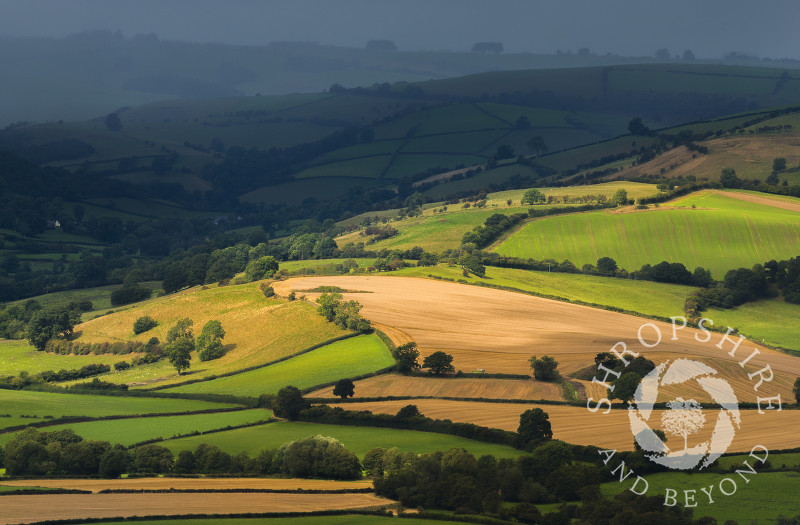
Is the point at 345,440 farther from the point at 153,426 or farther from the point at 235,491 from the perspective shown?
the point at 153,426

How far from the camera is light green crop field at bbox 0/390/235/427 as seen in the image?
77.6 m

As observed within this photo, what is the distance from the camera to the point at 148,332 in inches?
4451

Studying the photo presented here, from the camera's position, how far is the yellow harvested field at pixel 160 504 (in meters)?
49.7

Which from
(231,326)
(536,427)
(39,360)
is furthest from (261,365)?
(536,427)

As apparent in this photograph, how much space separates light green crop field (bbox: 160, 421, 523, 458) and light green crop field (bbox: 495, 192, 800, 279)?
7757 cm

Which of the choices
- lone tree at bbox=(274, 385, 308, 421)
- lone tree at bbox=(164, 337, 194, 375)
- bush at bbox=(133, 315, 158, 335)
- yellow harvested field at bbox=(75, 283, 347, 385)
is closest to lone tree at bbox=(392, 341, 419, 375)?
lone tree at bbox=(274, 385, 308, 421)

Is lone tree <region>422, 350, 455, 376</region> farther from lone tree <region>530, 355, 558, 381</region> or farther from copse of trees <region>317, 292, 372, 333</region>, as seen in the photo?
copse of trees <region>317, 292, 372, 333</region>

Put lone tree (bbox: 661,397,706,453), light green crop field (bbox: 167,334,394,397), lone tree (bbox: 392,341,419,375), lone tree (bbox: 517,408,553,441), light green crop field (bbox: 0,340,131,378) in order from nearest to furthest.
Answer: lone tree (bbox: 661,397,706,453), lone tree (bbox: 517,408,553,441), lone tree (bbox: 392,341,419,375), light green crop field (bbox: 167,334,394,397), light green crop field (bbox: 0,340,131,378)

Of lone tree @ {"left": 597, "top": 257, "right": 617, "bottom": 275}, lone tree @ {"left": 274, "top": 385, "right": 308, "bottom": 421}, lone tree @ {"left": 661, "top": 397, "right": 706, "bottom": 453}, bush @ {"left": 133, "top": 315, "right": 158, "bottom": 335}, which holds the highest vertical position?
lone tree @ {"left": 597, "top": 257, "right": 617, "bottom": 275}

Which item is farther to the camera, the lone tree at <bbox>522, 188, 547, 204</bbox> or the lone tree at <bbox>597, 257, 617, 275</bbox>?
the lone tree at <bbox>522, 188, 547, 204</bbox>

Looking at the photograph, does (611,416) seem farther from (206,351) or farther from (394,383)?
(206,351)

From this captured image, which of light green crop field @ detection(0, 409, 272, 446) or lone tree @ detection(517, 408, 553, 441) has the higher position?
lone tree @ detection(517, 408, 553, 441)

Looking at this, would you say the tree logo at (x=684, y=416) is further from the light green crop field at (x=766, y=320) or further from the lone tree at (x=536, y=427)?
the light green crop field at (x=766, y=320)

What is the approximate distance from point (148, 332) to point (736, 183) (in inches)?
4698
